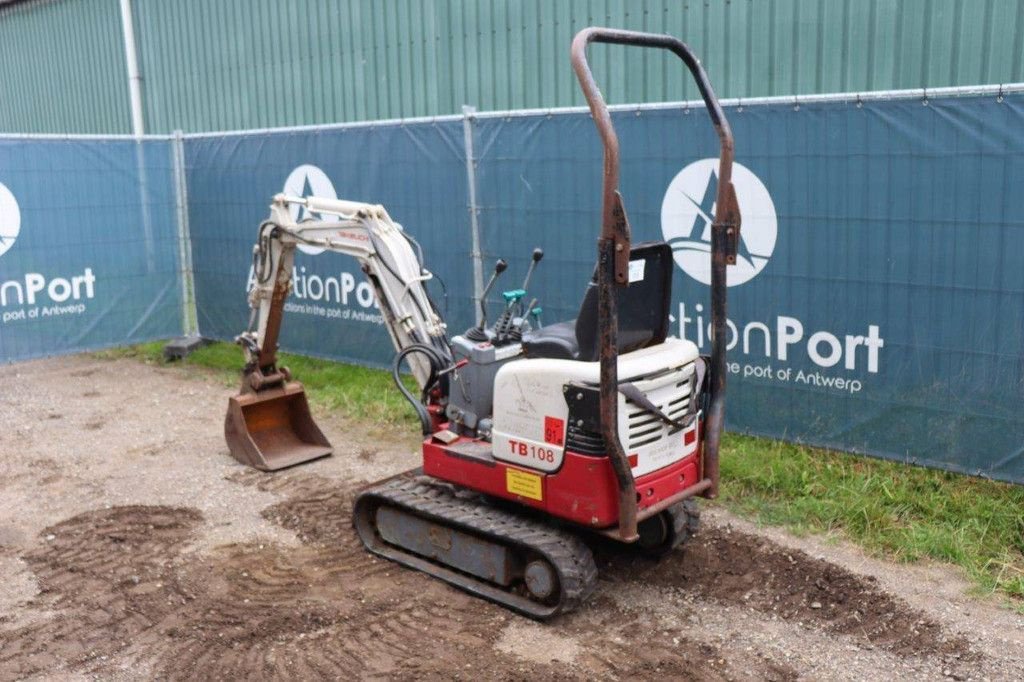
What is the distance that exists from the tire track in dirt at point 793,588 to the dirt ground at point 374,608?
0.04 ft

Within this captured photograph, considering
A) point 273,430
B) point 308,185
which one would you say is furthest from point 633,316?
point 308,185

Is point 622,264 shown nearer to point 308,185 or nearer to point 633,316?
point 633,316

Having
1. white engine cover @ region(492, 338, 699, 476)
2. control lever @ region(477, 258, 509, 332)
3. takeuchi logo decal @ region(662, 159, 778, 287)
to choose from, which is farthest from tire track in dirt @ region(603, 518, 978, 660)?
takeuchi logo decal @ region(662, 159, 778, 287)

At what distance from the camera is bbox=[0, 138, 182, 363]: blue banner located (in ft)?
34.4

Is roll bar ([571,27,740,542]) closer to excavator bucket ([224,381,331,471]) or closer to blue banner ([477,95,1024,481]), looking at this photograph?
blue banner ([477,95,1024,481])

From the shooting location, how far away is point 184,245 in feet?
38.1

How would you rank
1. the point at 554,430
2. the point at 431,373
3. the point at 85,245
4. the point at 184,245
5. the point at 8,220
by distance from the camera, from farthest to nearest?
the point at 184,245 → the point at 85,245 → the point at 8,220 → the point at 431,373 → the point at 554,430

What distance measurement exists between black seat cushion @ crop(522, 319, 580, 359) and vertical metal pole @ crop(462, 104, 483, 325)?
337cm

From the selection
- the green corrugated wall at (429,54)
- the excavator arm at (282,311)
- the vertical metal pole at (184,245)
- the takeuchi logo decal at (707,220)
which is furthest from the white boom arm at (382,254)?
the vertical metal pole at (184,245)

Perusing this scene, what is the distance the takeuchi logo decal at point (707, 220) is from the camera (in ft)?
22.6

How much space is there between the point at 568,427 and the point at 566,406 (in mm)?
100

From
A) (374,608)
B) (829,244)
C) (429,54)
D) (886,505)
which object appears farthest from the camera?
(429,54)

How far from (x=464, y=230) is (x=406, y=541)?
3.69m

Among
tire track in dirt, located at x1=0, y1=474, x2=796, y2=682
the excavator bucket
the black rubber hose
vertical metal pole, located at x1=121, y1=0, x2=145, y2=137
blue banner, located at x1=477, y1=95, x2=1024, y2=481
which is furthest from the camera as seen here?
vertical metal pole, located at x1=121, y1=0, x2=145, y2=137
